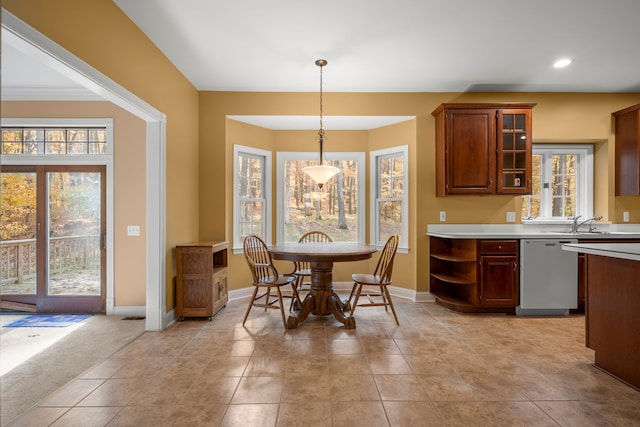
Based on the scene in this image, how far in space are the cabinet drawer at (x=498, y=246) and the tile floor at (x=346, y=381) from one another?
842 millimetres

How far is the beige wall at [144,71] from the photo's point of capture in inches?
84.2

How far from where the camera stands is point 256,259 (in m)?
3.84

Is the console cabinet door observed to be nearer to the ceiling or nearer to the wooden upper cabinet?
the wooden upper cabinet

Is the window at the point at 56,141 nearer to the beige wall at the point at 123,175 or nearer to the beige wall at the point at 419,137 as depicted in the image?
the beige wall at the point at 123,175

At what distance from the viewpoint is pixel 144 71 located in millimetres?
3129

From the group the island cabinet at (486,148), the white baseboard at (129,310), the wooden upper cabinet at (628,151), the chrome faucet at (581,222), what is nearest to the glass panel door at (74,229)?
the white baseboard at (129,310)

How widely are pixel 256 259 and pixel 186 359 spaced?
1.33 m

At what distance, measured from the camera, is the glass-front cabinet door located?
4.09 meters

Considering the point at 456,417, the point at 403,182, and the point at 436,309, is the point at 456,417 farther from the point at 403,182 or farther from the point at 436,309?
the point at 403,182

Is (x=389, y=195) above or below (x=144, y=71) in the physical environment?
below

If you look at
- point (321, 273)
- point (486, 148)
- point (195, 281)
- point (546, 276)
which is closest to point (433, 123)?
point (486, 148)

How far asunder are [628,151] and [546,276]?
2.09m

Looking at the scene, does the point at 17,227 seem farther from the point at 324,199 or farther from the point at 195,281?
the point at 324,199

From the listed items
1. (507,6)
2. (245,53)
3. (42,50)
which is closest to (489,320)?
(507,6)
